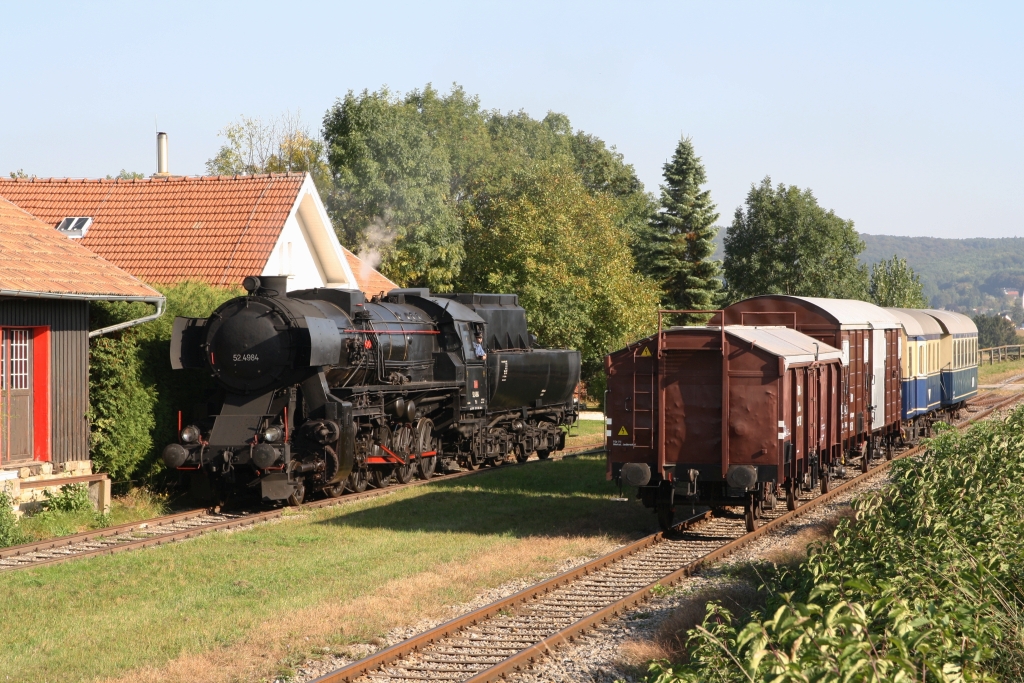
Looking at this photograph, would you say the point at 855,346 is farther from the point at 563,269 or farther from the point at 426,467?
the point at 563,269

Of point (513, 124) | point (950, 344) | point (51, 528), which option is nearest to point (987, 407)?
point (950, 344)

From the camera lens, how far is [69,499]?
15250 millimetres

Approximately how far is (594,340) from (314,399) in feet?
82.9

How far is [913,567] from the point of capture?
22.4 ft

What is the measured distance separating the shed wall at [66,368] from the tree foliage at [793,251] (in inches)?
1782

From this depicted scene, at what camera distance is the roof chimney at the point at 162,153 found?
3002 cm

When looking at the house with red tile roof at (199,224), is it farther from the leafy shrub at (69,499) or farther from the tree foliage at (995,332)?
the tree foliage at (995,332)

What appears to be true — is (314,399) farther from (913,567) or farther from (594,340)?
(594,340)

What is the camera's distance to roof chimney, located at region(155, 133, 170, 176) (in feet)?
98.5

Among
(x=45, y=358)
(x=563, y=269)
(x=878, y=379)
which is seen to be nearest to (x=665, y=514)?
(x=878, y=379)

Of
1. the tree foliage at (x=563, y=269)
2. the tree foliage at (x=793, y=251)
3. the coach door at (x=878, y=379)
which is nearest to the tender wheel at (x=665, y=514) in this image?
the coach door at (x=878, y=379)

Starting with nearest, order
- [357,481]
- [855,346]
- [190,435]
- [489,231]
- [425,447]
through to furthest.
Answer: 1. [190,435]
2. [357,481]
3. [855,346]
4. [425,447]
5. [489,231]

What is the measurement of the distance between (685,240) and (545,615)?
1796 inches

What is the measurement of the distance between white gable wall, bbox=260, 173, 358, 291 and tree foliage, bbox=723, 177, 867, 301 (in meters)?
34.2
